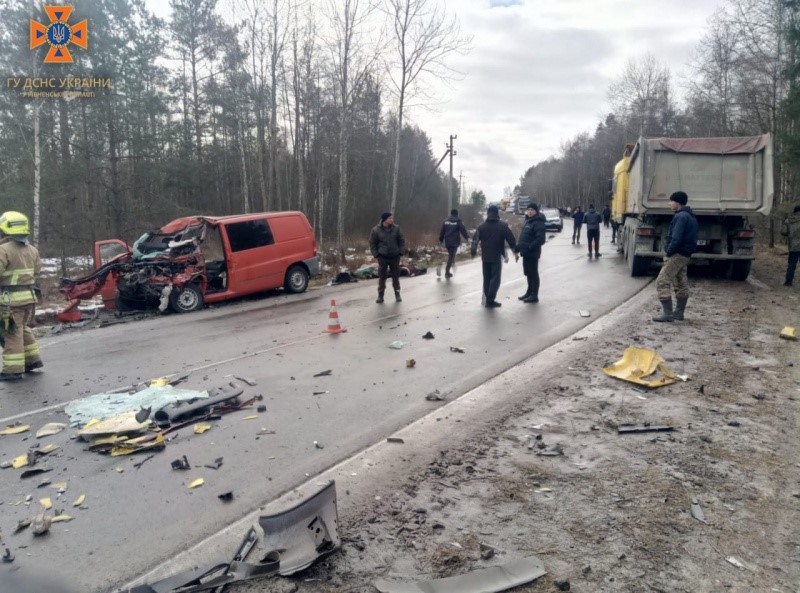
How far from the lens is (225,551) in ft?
11.2

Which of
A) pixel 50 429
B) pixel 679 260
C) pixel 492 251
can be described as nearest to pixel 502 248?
pixel 492 251

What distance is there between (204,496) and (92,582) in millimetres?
1020

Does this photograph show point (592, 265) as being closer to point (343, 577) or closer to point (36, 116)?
point (343, 577)

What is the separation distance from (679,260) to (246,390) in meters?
6.88

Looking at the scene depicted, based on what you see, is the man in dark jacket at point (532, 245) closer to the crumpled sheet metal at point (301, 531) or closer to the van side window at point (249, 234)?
the van side window at point (249, 234)

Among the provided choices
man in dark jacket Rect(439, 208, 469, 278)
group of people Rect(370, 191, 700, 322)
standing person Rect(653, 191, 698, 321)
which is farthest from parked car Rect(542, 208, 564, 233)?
standing person Rect(653, 191, 698, 321)

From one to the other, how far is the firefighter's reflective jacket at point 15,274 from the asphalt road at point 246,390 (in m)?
1.05

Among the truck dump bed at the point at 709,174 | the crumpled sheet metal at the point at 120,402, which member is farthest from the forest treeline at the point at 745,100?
the crumpled sheet metal at the point at 120,402

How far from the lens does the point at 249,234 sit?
45.7ft

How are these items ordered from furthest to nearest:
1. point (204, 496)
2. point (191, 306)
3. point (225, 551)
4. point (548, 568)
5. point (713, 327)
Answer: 1. point (191, 306)
2. point (713, 327)
3. point (204, 496)
4. point (225, 551)
5. point (548, 568)

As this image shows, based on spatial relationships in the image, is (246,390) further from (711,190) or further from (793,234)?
(711,190)

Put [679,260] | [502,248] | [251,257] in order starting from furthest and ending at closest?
[251,257], [502,248], [679,260]

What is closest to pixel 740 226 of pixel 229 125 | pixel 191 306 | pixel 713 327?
pixel 713 327

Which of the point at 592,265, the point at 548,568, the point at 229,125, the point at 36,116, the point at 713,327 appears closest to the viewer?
the point at 548,568
